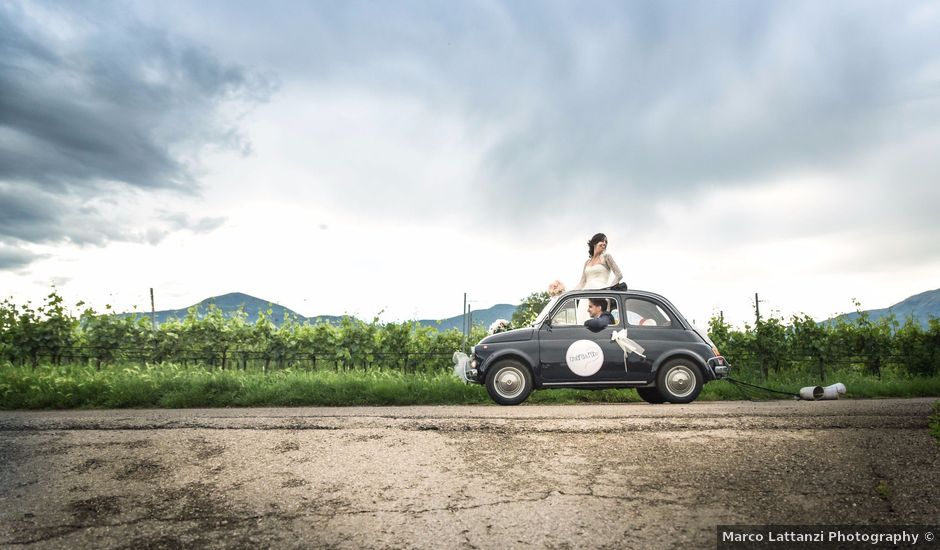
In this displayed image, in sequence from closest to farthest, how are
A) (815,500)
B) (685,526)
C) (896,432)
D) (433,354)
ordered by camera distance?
(685,526)
(815,500)
(896,432)
(433,354)

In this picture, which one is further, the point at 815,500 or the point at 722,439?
the point at 722,439

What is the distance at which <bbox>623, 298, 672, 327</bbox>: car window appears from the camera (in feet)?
28.4

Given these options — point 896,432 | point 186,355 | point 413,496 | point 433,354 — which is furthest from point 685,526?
point 186,355

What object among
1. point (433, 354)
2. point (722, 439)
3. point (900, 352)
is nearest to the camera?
point (722, 439)

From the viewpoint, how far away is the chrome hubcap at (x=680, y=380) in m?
8.42

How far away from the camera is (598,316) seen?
8508 mm

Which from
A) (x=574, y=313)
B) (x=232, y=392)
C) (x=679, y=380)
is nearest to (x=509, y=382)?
(x=574, y=313)

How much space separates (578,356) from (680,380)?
4.98ft

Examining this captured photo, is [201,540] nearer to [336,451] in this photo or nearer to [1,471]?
[336,451]

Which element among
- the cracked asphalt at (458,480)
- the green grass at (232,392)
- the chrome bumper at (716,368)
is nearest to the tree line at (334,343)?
the green grass at (232,392)

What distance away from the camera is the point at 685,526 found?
11.1 ft

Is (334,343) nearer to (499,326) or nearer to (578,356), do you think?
(499,326)

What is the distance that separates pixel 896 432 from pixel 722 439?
182 centimetres

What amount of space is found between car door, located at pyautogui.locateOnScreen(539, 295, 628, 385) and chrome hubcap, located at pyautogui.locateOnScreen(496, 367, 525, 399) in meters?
0.34
